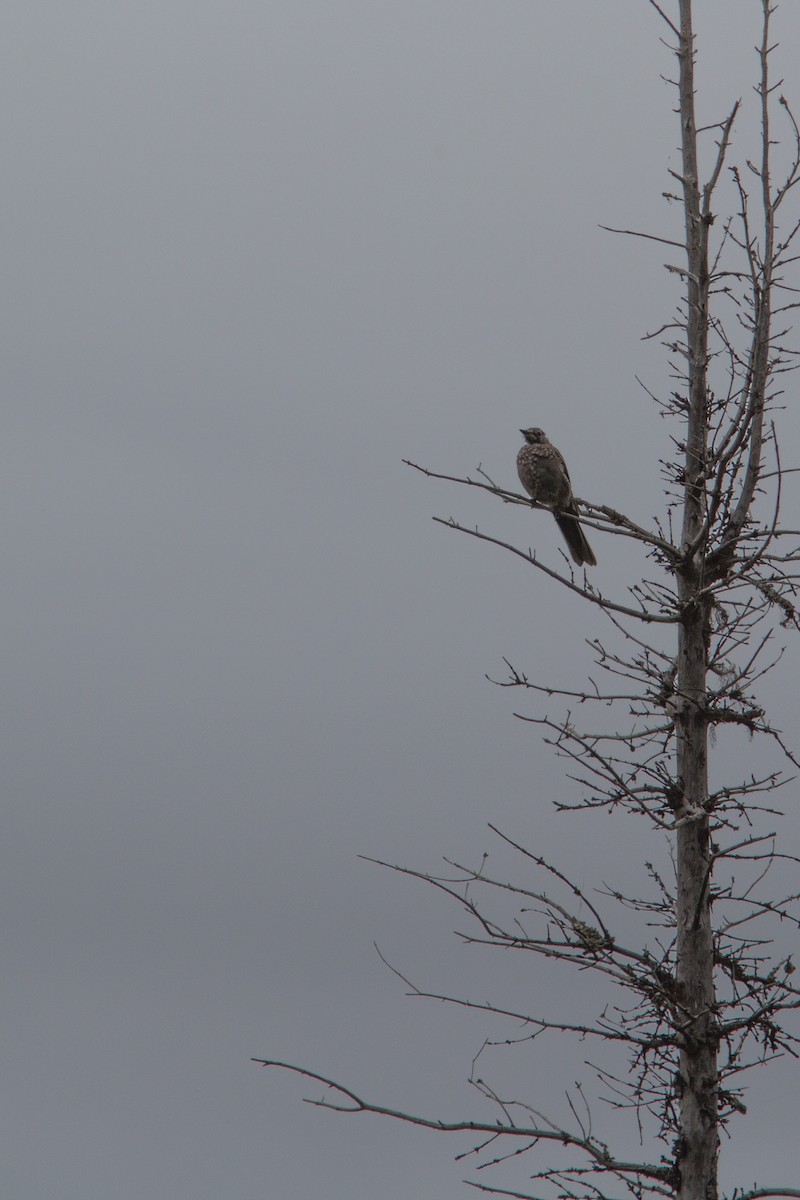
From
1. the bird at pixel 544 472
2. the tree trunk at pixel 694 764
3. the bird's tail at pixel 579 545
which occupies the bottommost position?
the tree trunk at pixel 694 764

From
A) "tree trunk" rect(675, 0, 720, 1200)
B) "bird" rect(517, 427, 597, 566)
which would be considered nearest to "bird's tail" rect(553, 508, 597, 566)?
"bird" rect(517, 427, 597, 566)

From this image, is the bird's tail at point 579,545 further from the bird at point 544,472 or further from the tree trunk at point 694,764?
the tree trunk at point 694,764

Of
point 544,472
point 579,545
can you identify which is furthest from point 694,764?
point 544,472

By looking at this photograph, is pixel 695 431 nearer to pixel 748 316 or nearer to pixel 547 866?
pixel 748 316

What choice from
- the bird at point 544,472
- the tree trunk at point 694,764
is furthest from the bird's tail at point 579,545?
Result: the tree trunk at point 694,764

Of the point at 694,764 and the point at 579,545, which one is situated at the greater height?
the point at 579,545

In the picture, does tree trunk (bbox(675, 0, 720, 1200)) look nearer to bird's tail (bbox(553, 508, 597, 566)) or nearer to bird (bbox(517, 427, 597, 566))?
bird's tail (bbox(553, 508, 597, 566))

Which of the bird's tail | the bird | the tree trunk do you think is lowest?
the tree trunk

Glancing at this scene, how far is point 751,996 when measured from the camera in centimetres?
941

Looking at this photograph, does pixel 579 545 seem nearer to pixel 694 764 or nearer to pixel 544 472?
pixel 544 472

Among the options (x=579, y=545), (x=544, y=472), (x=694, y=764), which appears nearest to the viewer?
(x=694, y=764)

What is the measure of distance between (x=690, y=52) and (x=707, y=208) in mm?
1095

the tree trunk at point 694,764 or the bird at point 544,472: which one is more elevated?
the bird at point 544,472

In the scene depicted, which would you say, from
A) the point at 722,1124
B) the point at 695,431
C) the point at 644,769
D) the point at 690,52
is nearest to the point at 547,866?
the point at 644,769
